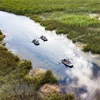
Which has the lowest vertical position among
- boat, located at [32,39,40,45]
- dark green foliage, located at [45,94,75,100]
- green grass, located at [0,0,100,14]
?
green grass, located at [0,0,100,14]

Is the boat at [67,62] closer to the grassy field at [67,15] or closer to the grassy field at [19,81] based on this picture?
the grassy field at [19,81]

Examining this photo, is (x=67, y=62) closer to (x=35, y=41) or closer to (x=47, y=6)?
(x=35, y=41)

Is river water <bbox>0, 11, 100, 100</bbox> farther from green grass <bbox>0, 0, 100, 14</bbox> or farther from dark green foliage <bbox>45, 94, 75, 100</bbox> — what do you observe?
green grass <bbox>0, 0, 100, 14</bbox>

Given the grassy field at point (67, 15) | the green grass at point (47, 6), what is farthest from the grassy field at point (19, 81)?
the green grass at point (47, 6)

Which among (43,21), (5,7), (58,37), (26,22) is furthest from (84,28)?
(5,7)

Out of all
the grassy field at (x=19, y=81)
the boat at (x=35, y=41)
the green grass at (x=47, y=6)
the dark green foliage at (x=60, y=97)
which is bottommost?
the green grass at (x=47, y=6)

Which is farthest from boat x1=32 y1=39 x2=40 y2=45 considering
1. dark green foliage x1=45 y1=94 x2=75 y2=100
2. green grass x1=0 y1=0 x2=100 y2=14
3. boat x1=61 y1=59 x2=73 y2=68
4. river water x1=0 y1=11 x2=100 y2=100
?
green grass x1=0 y1=0 x2=100 y2=14

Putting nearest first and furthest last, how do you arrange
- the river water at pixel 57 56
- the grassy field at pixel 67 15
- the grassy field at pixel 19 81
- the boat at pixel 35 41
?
1. the grassy field at pixel 19 81
2. the river water at pixel 57 56
3. the boat at pixel 35 41
4. the grassy field at pixel 67 15
